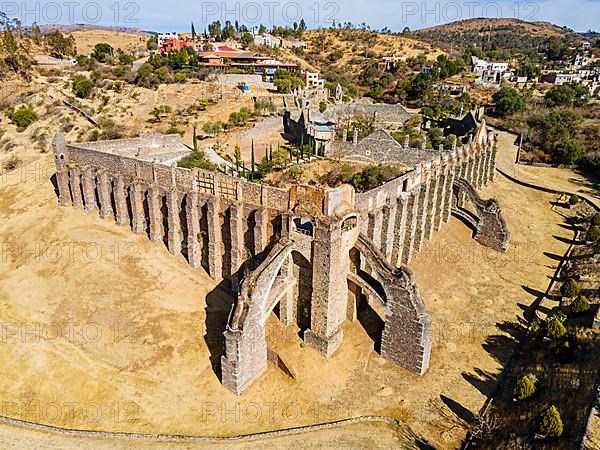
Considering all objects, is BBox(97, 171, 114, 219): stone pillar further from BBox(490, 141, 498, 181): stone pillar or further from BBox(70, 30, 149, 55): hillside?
BBox(70, 30, 149, 55): hillside

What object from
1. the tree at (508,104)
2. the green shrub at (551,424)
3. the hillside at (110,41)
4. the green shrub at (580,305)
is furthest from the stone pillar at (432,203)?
the hillside at (110,41)

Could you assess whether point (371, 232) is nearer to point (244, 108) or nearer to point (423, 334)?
point (423, 334)

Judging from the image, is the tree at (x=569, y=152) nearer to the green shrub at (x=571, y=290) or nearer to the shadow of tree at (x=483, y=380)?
the green shrub at (x=571, y=290)

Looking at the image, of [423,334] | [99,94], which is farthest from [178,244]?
[99,94]

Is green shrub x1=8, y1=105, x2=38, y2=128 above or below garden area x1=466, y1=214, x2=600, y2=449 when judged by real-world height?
above

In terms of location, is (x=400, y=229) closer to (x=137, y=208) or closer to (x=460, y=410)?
(x=460, y=410)

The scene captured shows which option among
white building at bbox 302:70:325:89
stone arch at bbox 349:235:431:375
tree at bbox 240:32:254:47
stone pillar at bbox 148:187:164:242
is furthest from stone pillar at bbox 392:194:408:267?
tree at bbox 240:32:254:47
